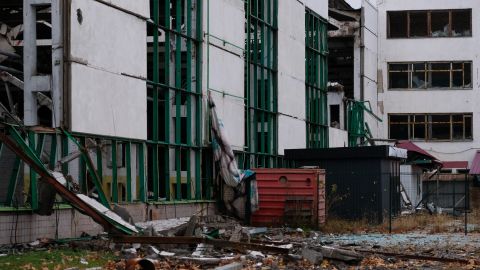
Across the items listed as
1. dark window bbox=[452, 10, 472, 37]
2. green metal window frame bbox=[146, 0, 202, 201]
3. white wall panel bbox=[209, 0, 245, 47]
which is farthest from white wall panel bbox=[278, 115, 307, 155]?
dark window bbox=[452, 10, 472, 37]

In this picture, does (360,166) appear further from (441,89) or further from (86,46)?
(441,89)

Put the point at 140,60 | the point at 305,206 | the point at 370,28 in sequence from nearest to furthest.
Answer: the point at 140,60, the point at 305,206, the point at 370,28

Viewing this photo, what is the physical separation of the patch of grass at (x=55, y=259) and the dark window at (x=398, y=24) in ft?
124

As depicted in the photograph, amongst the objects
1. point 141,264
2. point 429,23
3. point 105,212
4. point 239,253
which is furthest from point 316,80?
point 141,264

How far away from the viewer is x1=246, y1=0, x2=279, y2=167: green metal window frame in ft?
98.4

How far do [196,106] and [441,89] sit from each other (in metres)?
28.1

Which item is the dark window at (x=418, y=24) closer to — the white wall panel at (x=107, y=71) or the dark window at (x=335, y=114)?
the dark window at (x=335, y=114)

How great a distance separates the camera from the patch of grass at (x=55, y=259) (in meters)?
13.5

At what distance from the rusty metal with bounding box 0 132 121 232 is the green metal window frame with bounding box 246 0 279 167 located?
524 inches

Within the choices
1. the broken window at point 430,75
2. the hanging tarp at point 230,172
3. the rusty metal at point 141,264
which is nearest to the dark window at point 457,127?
the broken window at point 430,75

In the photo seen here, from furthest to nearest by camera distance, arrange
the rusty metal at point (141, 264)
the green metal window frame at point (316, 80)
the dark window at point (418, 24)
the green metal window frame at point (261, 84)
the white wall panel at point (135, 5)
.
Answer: the dark window at point (418, 24) < the green metal window frame at point (316, 80) < the green metal window frame at point (261, 84) < the white wall panel at point (135, 5) < the rusty metal at point (141, 264)

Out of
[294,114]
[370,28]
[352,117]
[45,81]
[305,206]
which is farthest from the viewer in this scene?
[370,28]

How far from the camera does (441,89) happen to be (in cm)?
5053

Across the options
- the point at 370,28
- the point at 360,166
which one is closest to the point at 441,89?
the point at 370,28
